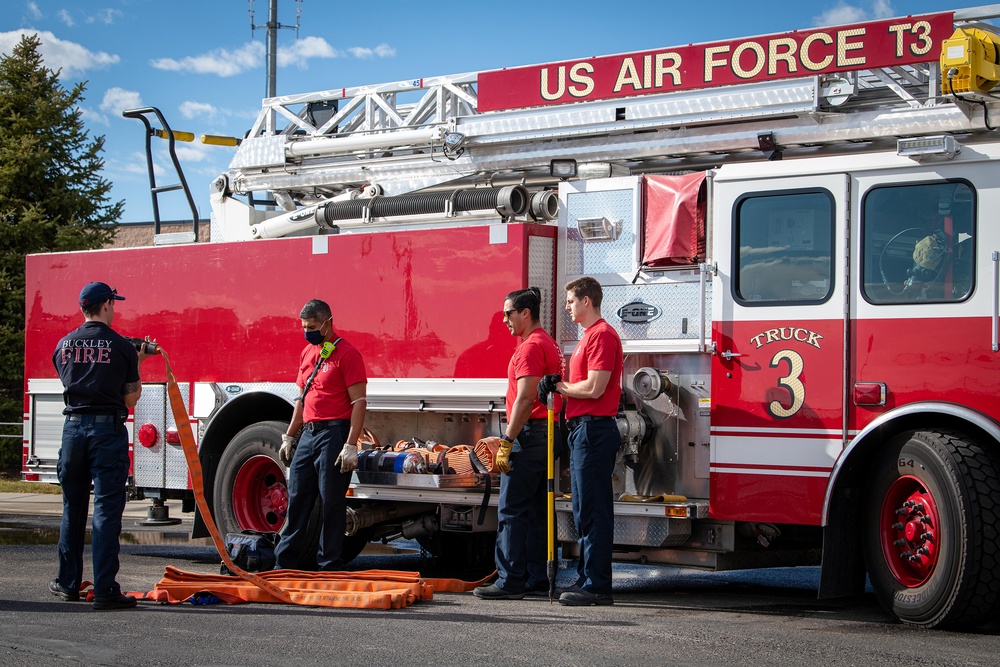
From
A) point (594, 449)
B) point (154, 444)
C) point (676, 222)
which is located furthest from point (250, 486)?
point (676, 222)

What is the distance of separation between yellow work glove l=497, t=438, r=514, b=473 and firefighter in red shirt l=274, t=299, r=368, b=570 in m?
1.14

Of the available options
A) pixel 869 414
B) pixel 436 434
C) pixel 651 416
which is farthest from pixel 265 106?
pixel 869 414

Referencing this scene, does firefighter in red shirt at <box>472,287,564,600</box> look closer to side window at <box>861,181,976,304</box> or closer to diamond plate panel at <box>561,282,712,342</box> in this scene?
diamond plate panel at <box>561,282,712,342</box>

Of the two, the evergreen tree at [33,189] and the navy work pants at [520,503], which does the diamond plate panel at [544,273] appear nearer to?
the navy work pants at [520,503]

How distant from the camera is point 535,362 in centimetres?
746

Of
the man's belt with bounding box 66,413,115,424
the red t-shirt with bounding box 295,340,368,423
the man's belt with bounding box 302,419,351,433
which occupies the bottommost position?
the man's belt with bounding box 302,419,351,433

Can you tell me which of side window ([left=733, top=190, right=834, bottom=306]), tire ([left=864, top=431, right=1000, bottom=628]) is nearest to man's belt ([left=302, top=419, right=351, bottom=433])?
side window ([left=733, top=190, right=834, bottom=306])

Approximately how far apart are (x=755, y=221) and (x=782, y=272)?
14.2 inches

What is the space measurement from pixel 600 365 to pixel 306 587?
2.25 meters

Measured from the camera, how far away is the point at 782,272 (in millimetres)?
7324

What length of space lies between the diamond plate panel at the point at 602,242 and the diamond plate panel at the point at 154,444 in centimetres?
381

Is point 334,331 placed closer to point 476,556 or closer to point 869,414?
point 476,556

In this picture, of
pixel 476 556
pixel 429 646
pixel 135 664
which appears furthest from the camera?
pixel 476 556

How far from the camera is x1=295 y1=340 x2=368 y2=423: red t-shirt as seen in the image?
831 centimetres
